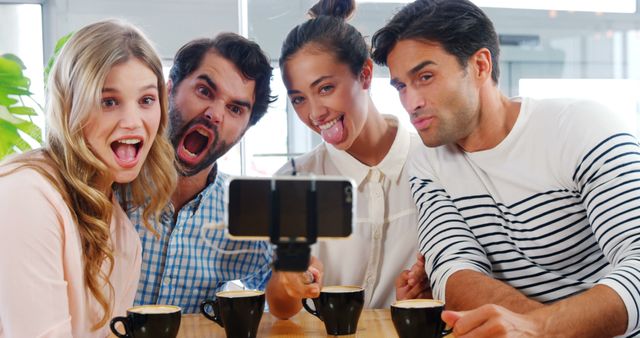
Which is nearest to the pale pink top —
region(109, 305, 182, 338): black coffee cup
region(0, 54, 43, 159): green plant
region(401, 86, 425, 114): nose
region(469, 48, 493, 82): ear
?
region(109, 305, 182, 338): black coffee cup

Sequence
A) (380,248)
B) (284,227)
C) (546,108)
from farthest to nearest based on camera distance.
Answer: (380,248) → (546,108) → (284,227)

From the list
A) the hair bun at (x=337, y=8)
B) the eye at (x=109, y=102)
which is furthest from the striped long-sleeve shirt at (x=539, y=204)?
the eye at (x=109, y=102)

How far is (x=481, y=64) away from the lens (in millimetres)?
1766

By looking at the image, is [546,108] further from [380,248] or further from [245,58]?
[245,58]

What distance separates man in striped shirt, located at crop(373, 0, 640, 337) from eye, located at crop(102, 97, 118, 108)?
610 millimetres

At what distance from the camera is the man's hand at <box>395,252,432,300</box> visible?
1681 millimetres

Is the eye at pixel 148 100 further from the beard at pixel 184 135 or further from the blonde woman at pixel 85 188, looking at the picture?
the beard at pixel 184 135

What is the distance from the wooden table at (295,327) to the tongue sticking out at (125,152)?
0.33 m

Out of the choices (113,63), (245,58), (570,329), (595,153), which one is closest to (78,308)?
(113,63)

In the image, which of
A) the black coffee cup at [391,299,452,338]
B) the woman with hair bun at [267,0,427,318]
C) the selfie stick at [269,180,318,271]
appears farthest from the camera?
the woman with hair bun at [267,0,427,318]

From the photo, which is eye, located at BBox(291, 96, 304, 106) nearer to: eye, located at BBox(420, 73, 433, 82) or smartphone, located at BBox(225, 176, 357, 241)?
eye, located at BBox(420, 73, 433, 82)

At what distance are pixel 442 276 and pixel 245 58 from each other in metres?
0.70

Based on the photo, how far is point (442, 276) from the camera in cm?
157

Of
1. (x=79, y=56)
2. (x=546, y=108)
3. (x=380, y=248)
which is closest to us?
(x=79, y=56)
